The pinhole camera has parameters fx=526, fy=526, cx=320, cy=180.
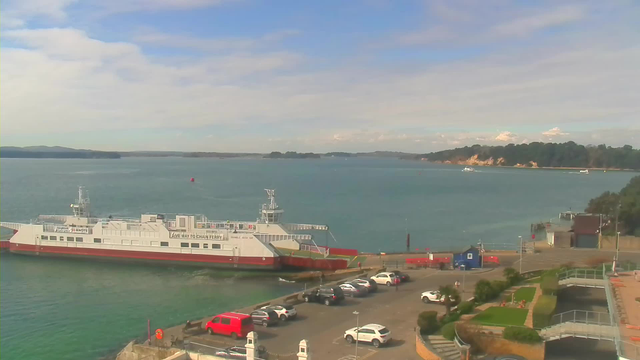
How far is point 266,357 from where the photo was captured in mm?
15523

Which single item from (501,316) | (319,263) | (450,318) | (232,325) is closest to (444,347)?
(450,318)

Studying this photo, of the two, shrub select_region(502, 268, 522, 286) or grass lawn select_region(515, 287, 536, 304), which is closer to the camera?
grass lawn select_region(515, 287, 536, 304)

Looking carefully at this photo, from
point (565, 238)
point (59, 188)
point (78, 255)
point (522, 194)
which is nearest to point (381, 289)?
point (565, 238)

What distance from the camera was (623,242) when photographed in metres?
36.8

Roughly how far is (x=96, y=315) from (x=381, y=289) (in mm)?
15334

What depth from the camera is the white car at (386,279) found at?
27.1 metres

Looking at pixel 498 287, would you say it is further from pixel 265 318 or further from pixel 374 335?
pixel 265 318

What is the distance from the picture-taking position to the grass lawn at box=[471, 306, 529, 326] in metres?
17.7

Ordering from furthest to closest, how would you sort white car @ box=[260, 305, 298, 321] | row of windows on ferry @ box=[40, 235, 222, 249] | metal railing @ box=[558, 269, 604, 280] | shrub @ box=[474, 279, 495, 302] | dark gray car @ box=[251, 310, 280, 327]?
1. row of windows on ferry @ box=[40, 235, 222, 249]
2. shrub @ box=[474, 279, 495, 302]
3. metal railing @ box=[558, 269, 604, 280]
4. white car @ box=[260, 305, 298, 321]
5. dark gray car @ box=[251, 310, 280, 327]

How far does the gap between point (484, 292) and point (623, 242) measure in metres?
20.7

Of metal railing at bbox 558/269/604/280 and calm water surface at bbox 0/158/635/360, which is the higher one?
metal railing at bbox 558/269/604/280

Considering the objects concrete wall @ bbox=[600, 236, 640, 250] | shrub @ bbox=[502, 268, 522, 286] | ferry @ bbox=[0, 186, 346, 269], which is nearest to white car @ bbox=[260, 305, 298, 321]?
shrub @ bbox=[502, 268, 522, 286]

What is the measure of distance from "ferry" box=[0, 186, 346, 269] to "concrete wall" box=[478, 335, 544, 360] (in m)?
21.1

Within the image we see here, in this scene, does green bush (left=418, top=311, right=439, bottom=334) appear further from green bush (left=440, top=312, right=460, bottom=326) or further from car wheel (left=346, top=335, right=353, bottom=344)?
car wheel (left=346, top=335, right=353, bottom=344)
